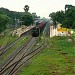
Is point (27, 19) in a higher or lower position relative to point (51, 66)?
higher

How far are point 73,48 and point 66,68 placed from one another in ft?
60.7

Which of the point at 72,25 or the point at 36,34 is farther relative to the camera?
the point at 72,25

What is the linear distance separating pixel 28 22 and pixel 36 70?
8973 centimetres

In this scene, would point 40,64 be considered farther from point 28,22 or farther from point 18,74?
point 28,22

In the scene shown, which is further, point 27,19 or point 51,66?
point 27,19

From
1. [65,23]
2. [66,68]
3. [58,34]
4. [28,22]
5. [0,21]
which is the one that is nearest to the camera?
[66,68]

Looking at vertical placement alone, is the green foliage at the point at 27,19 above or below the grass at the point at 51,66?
above

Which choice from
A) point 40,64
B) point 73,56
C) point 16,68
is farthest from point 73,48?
point 16,68

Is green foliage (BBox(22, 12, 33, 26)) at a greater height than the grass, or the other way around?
green foliage (BBox(22, 12, 33, 26))

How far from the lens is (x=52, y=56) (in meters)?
41.8

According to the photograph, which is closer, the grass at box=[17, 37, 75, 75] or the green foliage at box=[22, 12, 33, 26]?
the grass at box=[17, 37, 75, 75]

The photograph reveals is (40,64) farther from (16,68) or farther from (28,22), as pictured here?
(28,22)

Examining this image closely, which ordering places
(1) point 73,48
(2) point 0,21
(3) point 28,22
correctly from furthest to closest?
(3) point 28,22 < (2) point 0,21 < (1) point 73,48

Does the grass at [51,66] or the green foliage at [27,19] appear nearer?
the grass at [51,66]
